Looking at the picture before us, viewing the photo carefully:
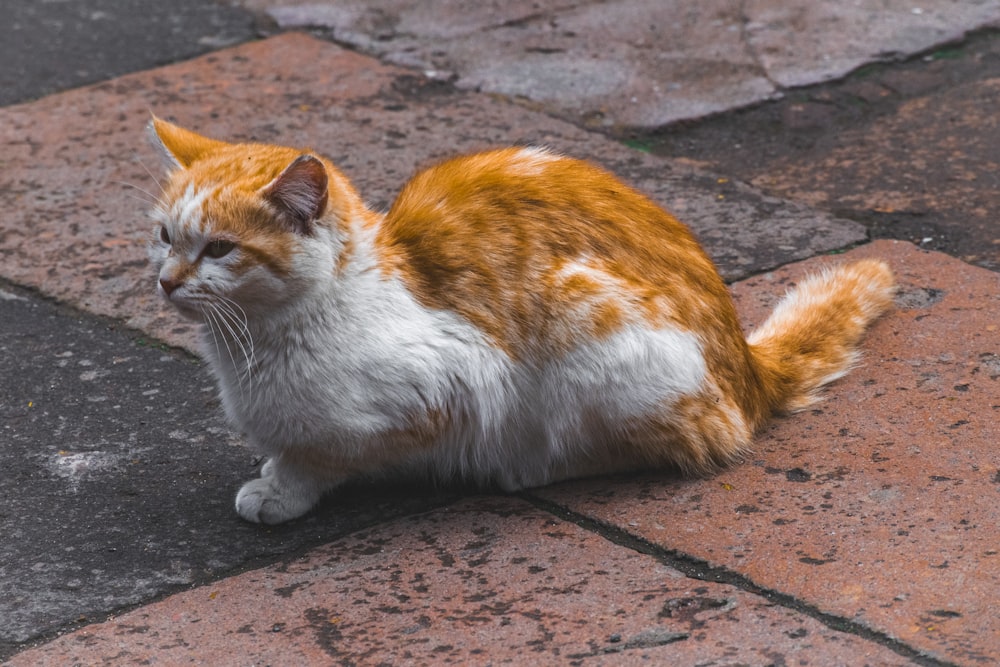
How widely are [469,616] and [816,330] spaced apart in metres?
1.35

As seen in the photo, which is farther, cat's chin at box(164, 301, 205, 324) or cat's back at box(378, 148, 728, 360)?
cat's back at box(378, 148, 728, 360)

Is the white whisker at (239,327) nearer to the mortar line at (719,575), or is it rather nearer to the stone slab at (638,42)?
the mortar line at (719,575)

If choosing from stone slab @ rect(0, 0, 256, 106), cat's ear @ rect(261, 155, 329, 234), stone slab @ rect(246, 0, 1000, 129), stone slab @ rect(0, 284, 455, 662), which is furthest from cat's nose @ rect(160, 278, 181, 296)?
stone slab @ rect(0, 0, 256, 106)

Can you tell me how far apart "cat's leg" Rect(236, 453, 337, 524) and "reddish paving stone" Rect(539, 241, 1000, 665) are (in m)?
0.54

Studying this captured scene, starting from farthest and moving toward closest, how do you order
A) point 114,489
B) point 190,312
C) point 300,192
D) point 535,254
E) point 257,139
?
1. point 257,139
2. point 114,489
3. point 535,254
4. point 190,312
5. point 300,192

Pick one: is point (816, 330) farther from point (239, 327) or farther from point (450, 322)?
point (239, 327)

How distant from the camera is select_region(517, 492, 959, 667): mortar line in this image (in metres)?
2.35

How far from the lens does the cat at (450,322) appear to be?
279cm

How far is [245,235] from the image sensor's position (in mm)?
2740

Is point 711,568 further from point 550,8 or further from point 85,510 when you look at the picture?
point 550,8

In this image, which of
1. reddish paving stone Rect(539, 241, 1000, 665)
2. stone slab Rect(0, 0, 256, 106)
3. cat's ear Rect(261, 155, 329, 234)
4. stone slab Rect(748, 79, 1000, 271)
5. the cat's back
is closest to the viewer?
reddish paving stone Rect(539, 241, 1000, 665)

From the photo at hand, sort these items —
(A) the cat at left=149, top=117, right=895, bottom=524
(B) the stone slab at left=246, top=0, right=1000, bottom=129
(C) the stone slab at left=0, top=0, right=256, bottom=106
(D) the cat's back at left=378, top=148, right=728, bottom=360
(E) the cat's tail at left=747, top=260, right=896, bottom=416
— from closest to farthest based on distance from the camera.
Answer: (A) the cat at left=149, top=117, right=895, bottom=524 < (D) the cat's back at left=378, top=148, right=728, bottom=360 < (E) the cat's tail at left=747, top=260, right=896, bottom=416 < (B) the stone slab at left=246, top=0, right=1000, bottom=129 < (C) the stone slab at left=0, top=0, right=256, bottom=106

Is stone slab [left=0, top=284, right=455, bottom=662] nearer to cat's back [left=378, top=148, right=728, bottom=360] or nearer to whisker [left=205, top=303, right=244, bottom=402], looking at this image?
whisker [left=205, top=303, right=244, bottom=402]

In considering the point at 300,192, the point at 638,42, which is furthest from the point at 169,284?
the point at 638,42
